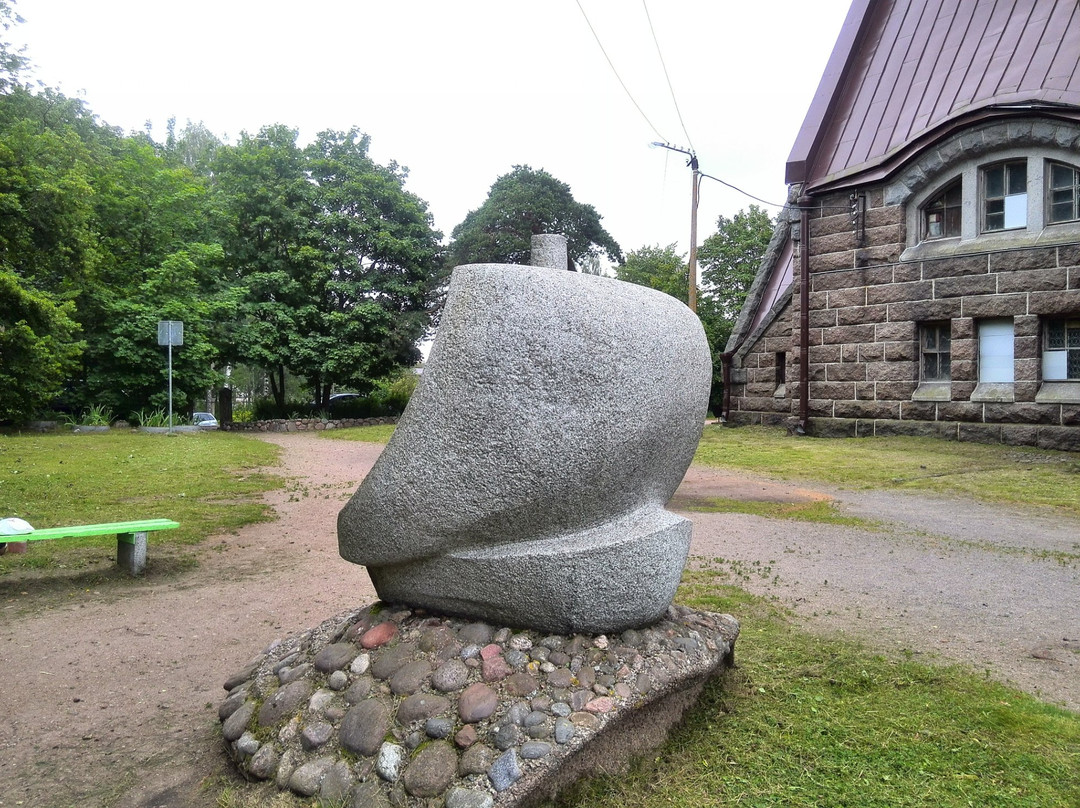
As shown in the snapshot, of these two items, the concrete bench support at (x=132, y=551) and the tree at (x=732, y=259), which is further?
A: the tree at (x=732, y=259)

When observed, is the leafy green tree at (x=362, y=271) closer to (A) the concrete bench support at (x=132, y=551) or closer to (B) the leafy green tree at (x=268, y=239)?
(B) the leafy green tree at (x=268, y=239)

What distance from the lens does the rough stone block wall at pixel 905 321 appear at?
12609mm

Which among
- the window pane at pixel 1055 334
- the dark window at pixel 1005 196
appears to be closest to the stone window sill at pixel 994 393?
the window pane at pixel 1055 334

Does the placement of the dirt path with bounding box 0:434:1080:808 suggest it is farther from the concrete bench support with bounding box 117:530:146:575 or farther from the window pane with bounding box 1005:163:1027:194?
the window pane with bounding box 1005:163:1027:194

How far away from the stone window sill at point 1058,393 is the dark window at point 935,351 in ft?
5.24

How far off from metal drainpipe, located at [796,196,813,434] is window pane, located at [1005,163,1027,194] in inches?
138

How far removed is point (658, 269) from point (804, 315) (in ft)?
75.3

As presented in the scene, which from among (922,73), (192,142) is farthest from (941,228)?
(192,142)

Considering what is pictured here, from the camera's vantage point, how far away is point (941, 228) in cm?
1417

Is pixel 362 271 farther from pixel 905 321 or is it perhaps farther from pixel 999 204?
pixel 999 204

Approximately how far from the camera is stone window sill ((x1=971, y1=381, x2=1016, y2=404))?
13.0 metres

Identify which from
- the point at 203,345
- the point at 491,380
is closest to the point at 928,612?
the point at 491,380

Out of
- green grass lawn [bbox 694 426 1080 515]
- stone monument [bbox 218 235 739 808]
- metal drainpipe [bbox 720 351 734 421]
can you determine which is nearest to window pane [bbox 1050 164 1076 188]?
green grass lawn [bbox 694 426 1080 515]

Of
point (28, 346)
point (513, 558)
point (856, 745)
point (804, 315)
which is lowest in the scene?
point (856, 745)
